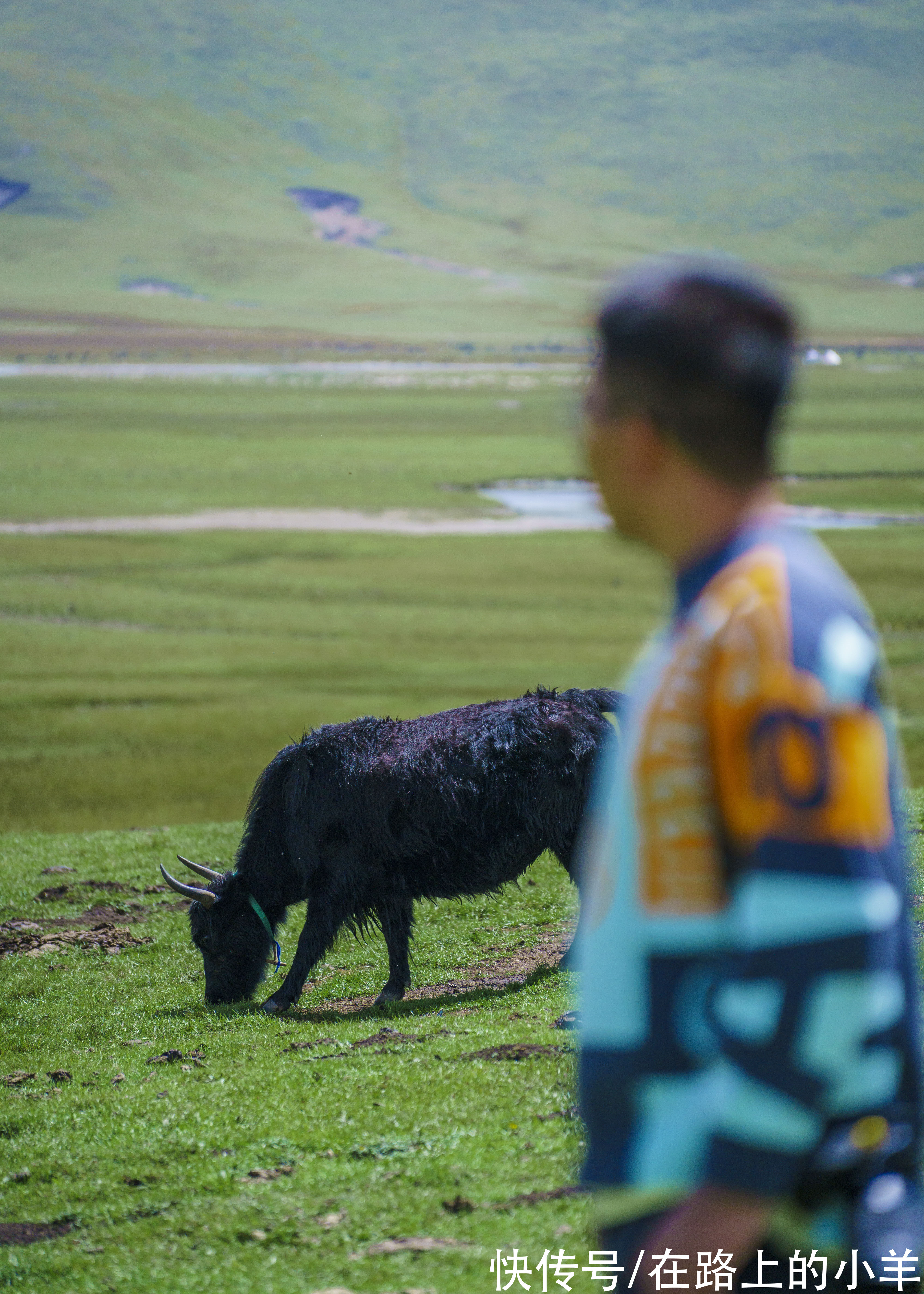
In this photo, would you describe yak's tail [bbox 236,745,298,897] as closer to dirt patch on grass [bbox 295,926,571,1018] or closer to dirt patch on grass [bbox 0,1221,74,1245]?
dirt patch on grass [bbox 295,926,571,1018]

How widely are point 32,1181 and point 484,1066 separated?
2.74 m

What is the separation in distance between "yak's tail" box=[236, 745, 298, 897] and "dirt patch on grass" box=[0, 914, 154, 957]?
2875mm

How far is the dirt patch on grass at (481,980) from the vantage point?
10.8 metres

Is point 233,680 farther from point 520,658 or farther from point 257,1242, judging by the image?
point 257,1242

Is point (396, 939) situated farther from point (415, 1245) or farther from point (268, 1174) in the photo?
point (415, 1245)

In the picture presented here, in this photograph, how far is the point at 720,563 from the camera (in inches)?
Answer: 89.7

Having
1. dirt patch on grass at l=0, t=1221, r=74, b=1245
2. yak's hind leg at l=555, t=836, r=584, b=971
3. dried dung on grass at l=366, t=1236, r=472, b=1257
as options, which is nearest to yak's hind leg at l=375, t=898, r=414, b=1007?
yak's hind leg at l=555, t=836, r=584, b=971

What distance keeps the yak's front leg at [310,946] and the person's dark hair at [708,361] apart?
907cm

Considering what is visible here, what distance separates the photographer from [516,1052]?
8438 mm

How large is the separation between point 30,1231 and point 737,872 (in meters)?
5.72

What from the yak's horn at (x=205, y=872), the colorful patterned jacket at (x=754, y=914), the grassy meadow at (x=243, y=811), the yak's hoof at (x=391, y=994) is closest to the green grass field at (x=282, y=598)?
the grassy meadow at (x=243, y=811)

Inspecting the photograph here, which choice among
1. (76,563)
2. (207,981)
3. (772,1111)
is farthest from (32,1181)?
(76,563)

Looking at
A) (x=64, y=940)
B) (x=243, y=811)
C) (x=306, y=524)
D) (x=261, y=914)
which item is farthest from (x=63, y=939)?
(x=306, y=524)

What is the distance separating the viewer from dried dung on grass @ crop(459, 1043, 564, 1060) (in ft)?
27.3
